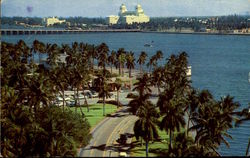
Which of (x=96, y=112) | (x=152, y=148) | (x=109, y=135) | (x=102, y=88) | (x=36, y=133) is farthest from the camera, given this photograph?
(x=96, y=112)

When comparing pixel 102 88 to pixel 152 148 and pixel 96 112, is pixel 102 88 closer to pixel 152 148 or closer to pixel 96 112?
pixel 96 112

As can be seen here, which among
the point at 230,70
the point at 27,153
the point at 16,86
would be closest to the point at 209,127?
the point at 27,153

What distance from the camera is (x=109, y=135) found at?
6769cm

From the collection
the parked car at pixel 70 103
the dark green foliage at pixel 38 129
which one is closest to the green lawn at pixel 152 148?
the dark green foliage at pixel 38 129

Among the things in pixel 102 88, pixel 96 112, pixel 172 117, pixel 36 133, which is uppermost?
pixel 172 117

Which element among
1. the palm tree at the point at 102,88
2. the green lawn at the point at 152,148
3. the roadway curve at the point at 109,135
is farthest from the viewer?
the palm tree at the point at 102,88

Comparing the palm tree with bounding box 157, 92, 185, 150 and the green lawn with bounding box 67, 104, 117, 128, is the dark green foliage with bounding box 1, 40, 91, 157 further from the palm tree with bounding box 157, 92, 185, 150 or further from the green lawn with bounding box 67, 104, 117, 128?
the green lawn with bounding box 67, 104, 117, 128

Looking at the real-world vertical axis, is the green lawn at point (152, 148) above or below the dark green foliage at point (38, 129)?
below

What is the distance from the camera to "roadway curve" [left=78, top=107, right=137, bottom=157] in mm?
58000

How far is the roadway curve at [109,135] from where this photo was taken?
190ft

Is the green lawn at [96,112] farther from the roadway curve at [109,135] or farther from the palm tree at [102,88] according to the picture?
the palm tree at [102,88]

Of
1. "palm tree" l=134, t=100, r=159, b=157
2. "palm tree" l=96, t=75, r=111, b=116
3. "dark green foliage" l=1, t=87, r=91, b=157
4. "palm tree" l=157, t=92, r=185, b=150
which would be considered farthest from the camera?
"palm tree" l=96, t=75, r=111, b=116

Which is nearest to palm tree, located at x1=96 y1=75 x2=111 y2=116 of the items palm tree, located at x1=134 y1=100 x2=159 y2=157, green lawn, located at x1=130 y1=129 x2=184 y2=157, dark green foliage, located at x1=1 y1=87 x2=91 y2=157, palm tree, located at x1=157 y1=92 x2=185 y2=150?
green lawn, located at x1=130 y1=129 x2=184 y2=157

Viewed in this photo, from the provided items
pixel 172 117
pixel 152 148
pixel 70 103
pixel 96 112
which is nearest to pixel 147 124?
pixel 172 117
